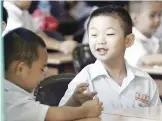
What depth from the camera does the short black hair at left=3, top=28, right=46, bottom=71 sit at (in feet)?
4.03

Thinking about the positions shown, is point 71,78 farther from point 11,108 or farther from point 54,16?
point 54,16

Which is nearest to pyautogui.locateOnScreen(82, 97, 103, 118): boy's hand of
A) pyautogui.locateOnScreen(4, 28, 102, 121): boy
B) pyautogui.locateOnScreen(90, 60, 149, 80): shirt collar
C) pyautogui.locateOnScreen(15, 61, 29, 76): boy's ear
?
pyautogui.locateOnScreen(4, 28, 102, 121): boy

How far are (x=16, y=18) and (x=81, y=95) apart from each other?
1.08 feet

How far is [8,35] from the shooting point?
49.3 inches

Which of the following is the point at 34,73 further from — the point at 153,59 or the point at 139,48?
the point at 153,59

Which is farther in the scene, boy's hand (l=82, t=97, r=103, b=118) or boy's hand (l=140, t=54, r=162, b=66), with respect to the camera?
boy's hand (l=140, t=54, r=162, b=66)

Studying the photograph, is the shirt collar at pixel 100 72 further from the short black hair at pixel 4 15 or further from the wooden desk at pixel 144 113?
the short black hair at pixel 4 15

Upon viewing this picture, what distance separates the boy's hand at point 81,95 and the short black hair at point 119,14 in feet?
0.76

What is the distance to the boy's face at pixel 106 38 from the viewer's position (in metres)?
1.43

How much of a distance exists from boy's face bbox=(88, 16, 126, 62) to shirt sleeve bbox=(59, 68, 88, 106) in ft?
0.26

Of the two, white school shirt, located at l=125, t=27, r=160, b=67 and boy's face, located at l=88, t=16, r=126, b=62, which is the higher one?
boy's face, located at l=88, t=16, r=126, b=62

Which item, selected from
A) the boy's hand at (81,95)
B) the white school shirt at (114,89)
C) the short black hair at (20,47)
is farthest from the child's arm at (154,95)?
the short black hair at (20,47)

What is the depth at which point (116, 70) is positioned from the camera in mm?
1480

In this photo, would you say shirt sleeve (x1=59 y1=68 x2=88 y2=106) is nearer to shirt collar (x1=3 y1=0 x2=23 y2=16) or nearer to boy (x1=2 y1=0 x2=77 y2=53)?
boy (x1=2 y1=0 x2=77 y2=53)
